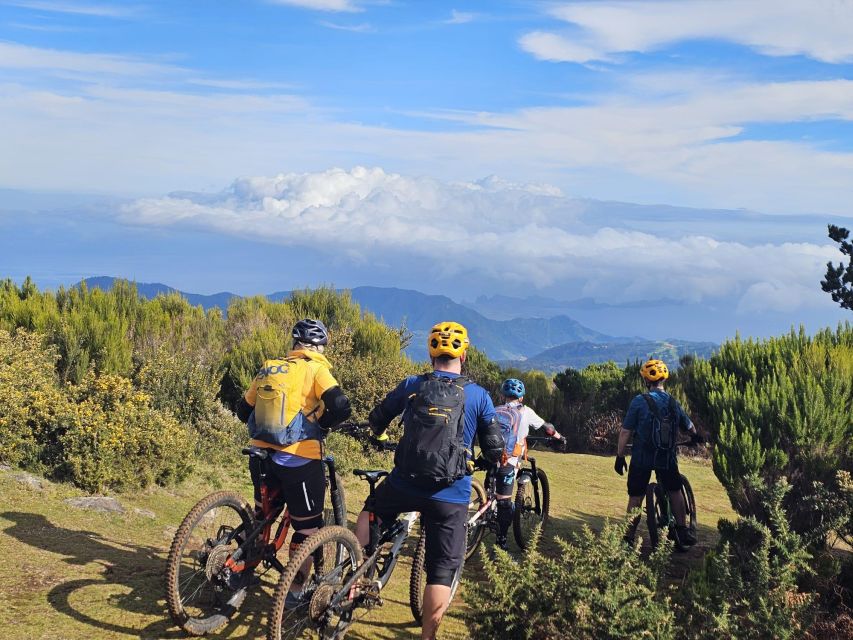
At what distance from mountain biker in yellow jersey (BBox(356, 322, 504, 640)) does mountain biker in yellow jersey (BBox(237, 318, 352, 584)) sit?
51cm

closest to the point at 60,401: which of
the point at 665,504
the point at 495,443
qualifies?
the point at 495,443

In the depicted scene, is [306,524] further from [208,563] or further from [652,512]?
[652,512]

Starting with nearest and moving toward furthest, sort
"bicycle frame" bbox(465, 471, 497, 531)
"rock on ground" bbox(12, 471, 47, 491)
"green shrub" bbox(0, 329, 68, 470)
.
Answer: "bicycle frame" bbox(465, 471, 497, 531), "rock on ground" bbox(12, 471, 47, 491), "green shrub" bbox(0, 329, 68, 470)

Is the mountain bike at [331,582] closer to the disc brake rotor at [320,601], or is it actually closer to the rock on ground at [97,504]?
the disc brake rotor at [320,601]

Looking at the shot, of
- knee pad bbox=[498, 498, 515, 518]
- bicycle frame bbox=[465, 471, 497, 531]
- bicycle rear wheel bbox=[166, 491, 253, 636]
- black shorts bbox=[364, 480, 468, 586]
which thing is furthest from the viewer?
knee pad bbox=[498, 498, 515, 518]

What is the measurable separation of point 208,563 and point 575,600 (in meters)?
2.59

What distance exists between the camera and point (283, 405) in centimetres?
553

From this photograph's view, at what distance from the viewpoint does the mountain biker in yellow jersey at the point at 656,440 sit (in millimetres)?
8414

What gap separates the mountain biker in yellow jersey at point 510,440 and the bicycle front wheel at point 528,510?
0.54 m

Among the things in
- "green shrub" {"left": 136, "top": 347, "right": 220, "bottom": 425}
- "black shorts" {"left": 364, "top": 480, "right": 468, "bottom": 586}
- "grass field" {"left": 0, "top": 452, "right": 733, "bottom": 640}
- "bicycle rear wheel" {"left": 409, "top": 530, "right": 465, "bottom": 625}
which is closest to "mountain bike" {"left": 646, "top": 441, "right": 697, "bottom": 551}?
"grass field" {"left": 0, "top": 452, "right": 733, "bottom": 640}

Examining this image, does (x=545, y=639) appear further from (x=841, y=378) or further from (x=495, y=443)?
(x=841, y=378)

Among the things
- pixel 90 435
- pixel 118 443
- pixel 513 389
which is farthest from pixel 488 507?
pixel 90 435

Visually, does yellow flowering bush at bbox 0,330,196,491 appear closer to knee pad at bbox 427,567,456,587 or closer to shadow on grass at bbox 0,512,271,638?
shadow on grass at bbox 0,512,271,638

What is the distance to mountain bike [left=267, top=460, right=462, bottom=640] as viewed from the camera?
4.91m
